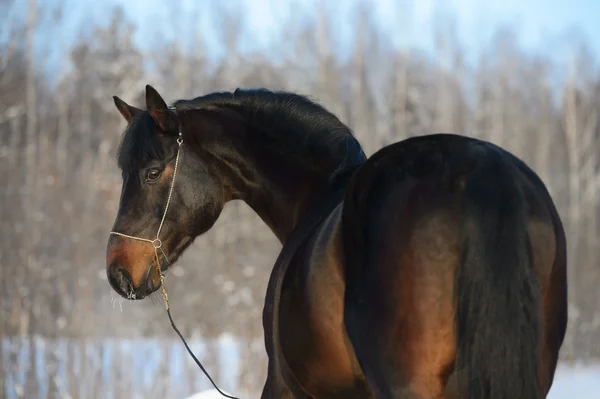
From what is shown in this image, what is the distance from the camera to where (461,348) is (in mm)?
2283

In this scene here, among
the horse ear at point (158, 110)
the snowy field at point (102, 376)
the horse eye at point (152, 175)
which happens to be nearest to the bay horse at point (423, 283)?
the horse eye at point (152, 175)

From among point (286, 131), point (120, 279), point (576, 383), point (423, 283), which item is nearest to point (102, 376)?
point (120, 279)

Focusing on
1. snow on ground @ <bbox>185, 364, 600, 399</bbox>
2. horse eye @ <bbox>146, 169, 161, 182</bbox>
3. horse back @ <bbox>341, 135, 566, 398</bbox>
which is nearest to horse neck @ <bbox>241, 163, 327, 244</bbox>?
horse eye @ <bbox>146, 169, 161, 182</bbox>

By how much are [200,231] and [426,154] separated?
1525 millimetres

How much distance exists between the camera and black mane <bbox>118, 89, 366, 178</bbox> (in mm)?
3516

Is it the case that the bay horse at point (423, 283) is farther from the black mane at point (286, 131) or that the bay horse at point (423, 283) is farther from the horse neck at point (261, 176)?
the horse neck at point (261, 176)

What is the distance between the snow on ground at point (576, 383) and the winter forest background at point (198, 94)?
6.94 feet

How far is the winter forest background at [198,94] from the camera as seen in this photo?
14.9 meters

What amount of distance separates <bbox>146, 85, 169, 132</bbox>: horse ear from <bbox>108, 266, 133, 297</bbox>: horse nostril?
2.25 feet

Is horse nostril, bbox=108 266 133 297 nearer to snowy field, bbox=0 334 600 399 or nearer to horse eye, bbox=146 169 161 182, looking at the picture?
horse eye, bbox=146 169 161 182

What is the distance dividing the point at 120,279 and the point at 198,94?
16822 millimetres

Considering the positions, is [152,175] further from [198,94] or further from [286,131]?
[198,94]

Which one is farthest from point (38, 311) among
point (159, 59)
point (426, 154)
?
point (426, 154)

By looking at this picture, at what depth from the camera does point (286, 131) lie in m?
3.64
